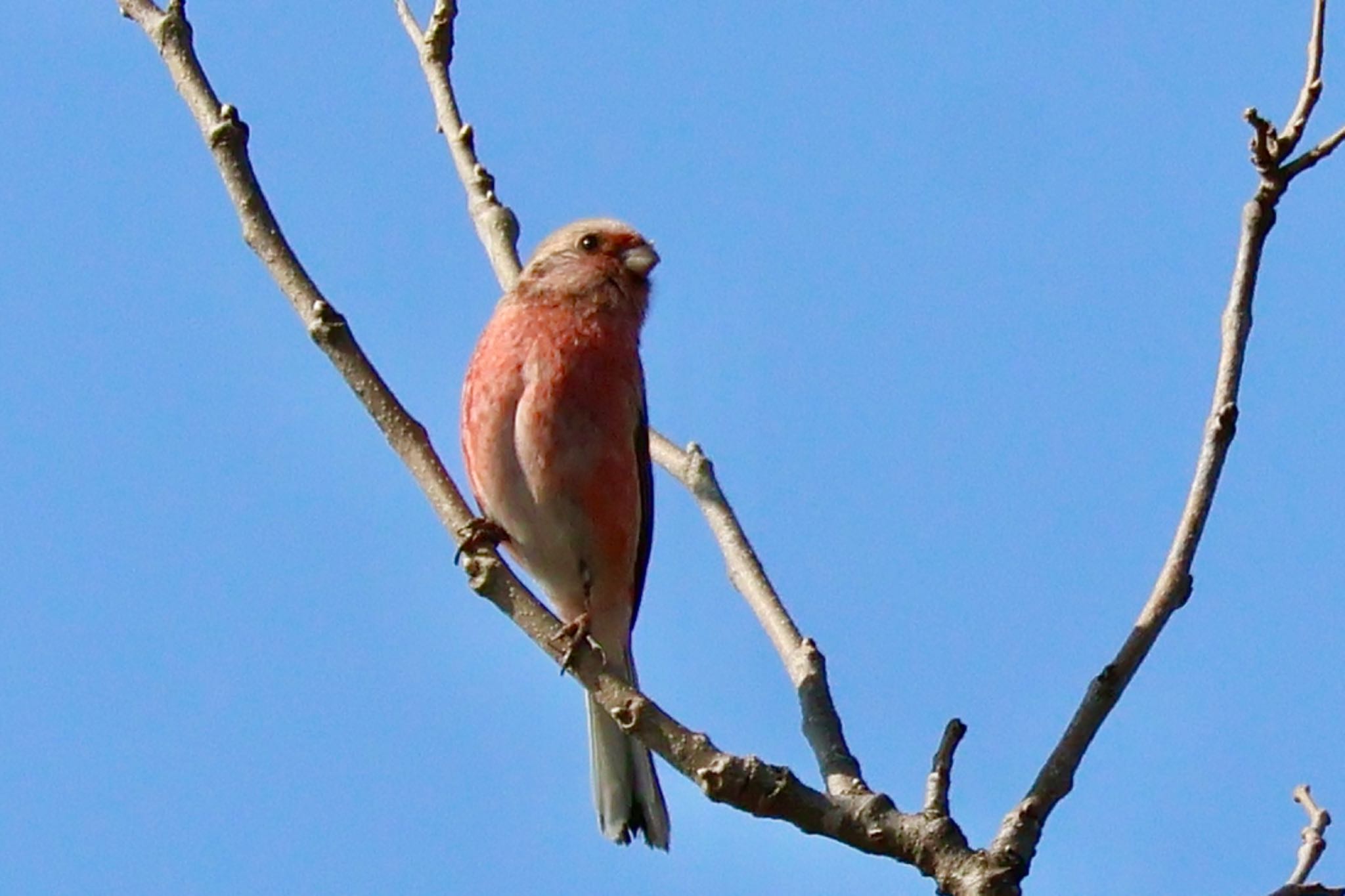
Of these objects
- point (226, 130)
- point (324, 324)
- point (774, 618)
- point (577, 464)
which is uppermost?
point (577, 464)

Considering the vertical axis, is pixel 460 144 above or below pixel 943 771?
above

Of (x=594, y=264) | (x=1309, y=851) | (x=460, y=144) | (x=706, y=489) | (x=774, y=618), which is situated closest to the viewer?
(x=1309, y=851)

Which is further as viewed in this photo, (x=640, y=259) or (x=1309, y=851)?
(x=640, y=259)

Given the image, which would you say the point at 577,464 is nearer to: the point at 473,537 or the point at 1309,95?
the point at 473,537

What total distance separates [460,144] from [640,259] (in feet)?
5.09

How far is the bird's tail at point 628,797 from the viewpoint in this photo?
6.87 meters

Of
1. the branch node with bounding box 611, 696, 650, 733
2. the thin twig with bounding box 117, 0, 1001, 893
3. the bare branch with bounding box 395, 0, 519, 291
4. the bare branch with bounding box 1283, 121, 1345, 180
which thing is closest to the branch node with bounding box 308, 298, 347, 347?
the thin twig with bounding box 117, 0, 1001, 893

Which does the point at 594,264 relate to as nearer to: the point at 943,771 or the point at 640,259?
the point at 640,259

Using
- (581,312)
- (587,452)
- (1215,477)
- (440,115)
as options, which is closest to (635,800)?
(587,452)

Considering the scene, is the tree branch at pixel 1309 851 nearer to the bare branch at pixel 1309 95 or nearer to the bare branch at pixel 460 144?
the bare branch at pixel 1309 95

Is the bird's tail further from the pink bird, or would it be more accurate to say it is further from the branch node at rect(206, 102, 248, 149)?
the branch node at rect(206, 102, 248, 149)

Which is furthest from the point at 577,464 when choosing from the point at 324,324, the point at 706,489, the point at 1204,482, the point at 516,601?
the point at 1204,482

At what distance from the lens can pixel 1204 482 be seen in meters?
4.31

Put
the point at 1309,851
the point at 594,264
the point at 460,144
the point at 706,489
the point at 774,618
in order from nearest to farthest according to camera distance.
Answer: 1. the point at 1309,851
2. the point at 774,618
3. the point at 706,489
4. the point at 460,144
5. the point at 594,264
